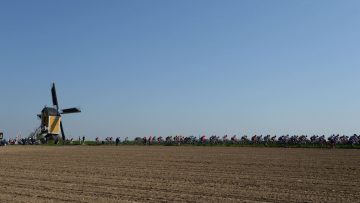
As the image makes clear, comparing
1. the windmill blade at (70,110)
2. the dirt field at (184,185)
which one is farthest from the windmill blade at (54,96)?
the dirt field at (184,185)

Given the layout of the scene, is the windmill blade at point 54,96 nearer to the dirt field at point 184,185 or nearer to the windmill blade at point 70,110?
the windmill blade at point 70,110

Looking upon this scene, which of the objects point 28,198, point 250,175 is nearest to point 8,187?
point 28,198

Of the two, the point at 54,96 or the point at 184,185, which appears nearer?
the point at 184,185

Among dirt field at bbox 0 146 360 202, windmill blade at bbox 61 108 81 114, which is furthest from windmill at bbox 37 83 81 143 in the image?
dirt field at bbox 0 146 360 202

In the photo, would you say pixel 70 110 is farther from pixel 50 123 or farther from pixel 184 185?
pixel 184 185

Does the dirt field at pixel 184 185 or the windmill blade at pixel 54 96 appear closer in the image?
the dirt field at pixel 184 185

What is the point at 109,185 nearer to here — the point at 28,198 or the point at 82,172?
the point at 28,198

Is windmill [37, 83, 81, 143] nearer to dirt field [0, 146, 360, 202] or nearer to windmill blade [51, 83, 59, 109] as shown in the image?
windmill blade [51, 83, 59, 109]

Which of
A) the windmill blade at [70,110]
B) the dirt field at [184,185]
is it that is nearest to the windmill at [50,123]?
the windmill blade at [70,110]

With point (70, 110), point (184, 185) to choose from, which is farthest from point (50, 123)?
point (184, 185)

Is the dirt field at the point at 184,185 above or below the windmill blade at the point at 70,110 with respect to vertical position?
below

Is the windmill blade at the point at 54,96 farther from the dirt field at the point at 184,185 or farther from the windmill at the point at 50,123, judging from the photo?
the dirt field at the point at 184,185

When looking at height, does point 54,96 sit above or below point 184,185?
above

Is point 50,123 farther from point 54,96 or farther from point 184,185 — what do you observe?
point 184,185
